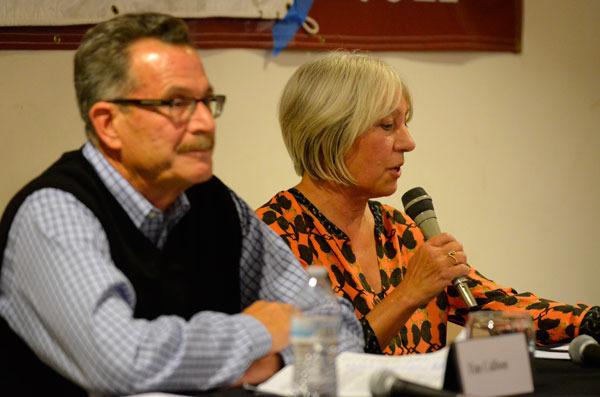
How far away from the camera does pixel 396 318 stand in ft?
8.15

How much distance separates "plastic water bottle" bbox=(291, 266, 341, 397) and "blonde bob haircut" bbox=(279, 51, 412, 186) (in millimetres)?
1271

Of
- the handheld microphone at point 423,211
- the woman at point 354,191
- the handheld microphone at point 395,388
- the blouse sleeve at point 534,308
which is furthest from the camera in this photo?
the woman at point 354,191

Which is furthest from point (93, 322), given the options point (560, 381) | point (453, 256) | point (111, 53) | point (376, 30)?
point (376, 30)

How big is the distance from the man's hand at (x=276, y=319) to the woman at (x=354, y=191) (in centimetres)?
80

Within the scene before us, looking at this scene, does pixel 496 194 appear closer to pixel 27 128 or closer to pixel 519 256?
pixel 519 256

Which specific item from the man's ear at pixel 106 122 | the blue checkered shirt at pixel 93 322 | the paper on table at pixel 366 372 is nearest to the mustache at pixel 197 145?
the man's ear at pixel 106 122

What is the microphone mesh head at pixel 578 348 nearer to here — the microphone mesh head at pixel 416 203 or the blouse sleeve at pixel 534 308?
the blouse sleeve at pixel 534 308

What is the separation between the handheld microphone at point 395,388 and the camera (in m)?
1.39

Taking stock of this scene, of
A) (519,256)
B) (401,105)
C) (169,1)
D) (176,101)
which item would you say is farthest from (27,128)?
(519,256)

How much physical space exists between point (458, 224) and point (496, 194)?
21 cm

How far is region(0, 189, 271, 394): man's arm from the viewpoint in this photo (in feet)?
5.27

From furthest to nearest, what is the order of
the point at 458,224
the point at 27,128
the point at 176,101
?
the point at 458,224 < the point at 27,128 < the point at 176,101

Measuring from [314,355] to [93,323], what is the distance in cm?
39

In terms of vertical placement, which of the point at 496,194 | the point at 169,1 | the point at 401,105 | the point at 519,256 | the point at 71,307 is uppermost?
the point at 169,1
